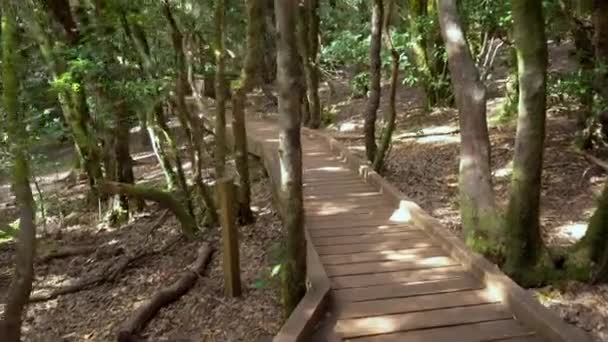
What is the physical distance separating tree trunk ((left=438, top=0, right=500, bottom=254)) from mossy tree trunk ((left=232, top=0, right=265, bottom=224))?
9.11 ft

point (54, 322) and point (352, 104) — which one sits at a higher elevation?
point (352, 104)

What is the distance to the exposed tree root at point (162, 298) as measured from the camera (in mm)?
6488

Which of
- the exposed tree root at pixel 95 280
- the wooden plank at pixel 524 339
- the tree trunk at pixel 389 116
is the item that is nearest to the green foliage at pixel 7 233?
the exposed tree root at pixel 95 280

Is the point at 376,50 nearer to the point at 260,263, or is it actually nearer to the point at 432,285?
the point at 260,263

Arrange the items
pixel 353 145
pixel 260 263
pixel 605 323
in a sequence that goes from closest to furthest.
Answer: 1. pixel 605 323
2. pixel 260 263
3. pixel 353 145

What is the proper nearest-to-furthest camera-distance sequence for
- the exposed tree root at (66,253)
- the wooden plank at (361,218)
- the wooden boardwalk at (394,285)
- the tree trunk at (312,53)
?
the wooden boardwalk at (394,285) < the wooden plank at (361,218) < the exposed tree root at (66,253) < the tree trunk at (312,53)

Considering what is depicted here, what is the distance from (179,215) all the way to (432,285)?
17.9 feet

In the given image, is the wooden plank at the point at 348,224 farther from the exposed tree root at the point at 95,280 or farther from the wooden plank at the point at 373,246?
the exposed tree root at the point at 95,280

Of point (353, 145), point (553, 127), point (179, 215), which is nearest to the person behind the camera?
point (179, 215)

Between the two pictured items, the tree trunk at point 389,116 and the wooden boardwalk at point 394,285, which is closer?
the wooden boardwalk at point 394,285

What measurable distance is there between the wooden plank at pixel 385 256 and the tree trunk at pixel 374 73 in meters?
4.73

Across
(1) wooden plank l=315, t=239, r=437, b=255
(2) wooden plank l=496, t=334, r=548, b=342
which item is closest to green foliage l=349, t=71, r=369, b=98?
(1) wooden plank l=315, t=239, r=437, b=255

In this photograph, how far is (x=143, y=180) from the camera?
55.6ft

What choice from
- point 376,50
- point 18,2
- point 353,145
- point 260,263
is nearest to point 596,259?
point 260,263
